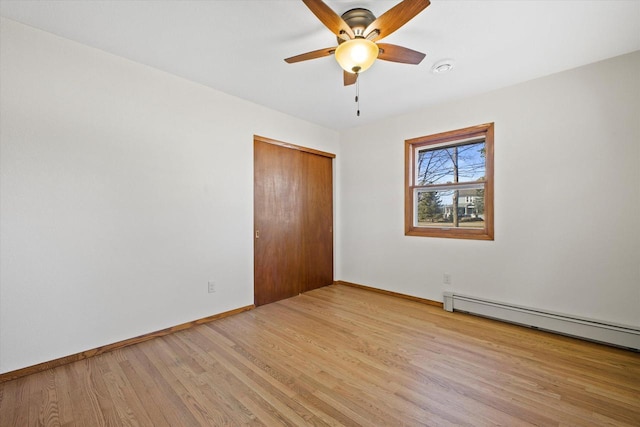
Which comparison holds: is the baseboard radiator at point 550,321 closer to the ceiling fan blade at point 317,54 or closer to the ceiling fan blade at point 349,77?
the ceiling fan blade at point 349,77

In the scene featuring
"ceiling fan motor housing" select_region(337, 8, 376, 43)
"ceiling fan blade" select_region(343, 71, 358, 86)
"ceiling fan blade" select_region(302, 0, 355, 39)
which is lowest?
"ceiling fan blade" select_region(343, 71, 358, 86)

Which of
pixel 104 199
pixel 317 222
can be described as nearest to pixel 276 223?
pixel 317 222

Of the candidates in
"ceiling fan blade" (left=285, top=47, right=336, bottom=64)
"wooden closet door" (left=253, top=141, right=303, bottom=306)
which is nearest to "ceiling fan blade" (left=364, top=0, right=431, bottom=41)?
"ceiling fan blade" (left=285, top=47, right=336, bottom=64)

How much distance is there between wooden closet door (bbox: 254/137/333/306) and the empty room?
59mm

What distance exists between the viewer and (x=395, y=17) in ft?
5.14

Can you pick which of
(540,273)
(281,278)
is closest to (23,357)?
(281,278)

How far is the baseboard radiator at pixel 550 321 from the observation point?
2238 millimetres

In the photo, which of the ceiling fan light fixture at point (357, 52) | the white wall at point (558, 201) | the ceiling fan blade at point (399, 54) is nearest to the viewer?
the ceiling fan light fixture at point (357, 52)

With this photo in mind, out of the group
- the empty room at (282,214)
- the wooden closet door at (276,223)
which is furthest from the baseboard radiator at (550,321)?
the wooden closet door at (276,223)

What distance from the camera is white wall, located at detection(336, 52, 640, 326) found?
2.30 m

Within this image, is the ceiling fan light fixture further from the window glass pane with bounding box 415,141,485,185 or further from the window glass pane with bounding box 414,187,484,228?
the window glass pane with bounding box 414,187,484,228

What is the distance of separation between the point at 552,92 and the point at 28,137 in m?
4.57

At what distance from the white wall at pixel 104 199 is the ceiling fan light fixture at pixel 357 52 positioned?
1.80 metres

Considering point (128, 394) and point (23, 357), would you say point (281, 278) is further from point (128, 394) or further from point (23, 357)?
point (23, 357)
